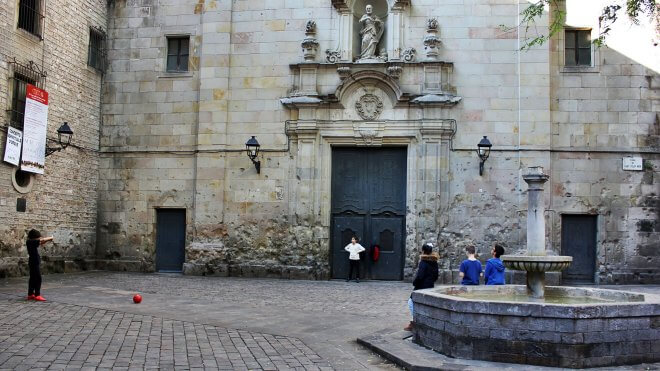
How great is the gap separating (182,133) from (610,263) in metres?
12.9

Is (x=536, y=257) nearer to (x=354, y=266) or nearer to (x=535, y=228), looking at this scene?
(x=535, y=228)

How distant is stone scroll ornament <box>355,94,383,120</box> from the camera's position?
19.5 meters

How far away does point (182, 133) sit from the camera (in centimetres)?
2059

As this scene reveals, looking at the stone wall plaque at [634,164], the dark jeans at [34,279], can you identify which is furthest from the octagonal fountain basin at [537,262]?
the stone wall plaque at [634,164]

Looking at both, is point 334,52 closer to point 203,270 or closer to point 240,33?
point 240,33

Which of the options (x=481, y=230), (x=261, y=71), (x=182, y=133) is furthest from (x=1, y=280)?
(x=481, y=230)

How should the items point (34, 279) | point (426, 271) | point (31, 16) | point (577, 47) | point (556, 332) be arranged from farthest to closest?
point (577, 47), point (31, 16), point (34, 279), point (426, 271), point (556, 332)

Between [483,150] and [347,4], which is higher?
[347,4]

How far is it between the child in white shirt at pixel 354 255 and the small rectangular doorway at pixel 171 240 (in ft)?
17.1

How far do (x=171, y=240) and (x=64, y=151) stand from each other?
4.06m

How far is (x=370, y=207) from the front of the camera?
19.5 metres

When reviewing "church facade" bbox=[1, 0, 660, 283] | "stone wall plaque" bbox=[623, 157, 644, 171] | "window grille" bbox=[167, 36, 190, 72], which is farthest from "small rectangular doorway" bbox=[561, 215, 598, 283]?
"window grille" bbox=[167, 36, 190, 72]

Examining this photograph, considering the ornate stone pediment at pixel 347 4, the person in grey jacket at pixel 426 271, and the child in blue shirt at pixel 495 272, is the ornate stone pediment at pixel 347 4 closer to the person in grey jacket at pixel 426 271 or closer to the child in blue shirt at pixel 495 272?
the child in blue shirt at pixel 495 272

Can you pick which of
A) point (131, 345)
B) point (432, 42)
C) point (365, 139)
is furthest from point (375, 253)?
point (131, 345)
